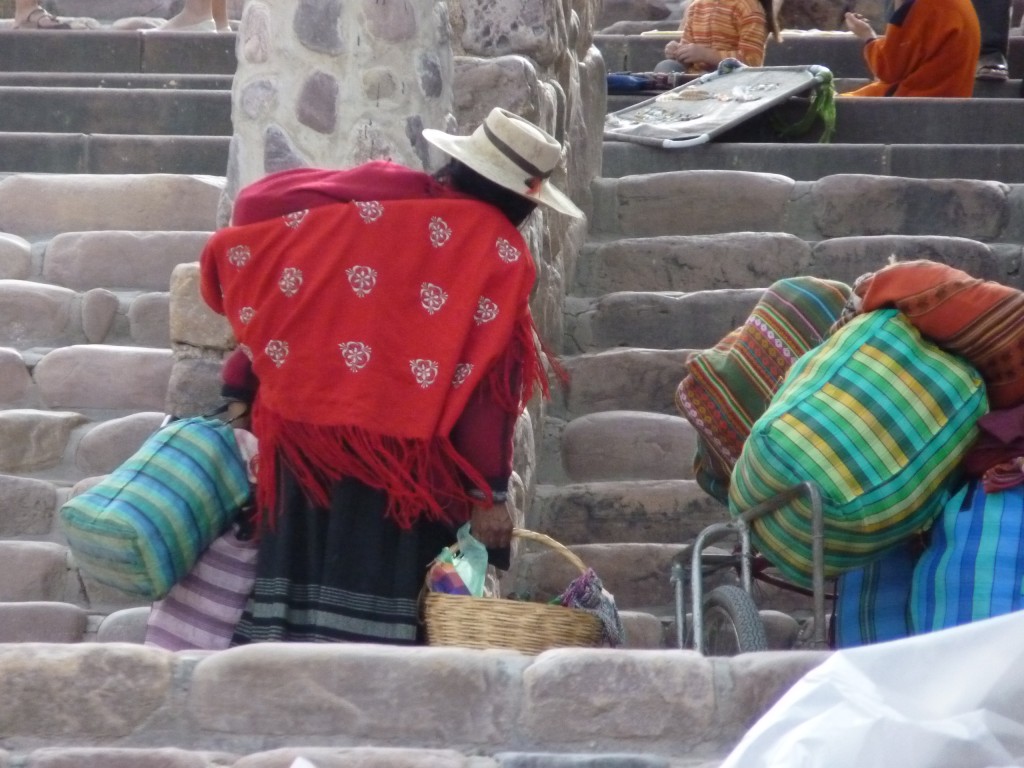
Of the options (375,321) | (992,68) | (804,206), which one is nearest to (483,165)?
(375,321)

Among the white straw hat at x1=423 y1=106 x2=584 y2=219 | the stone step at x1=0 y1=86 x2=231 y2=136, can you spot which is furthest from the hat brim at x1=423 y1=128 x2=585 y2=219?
the stone step at x1=0 y1=86 x2=231 y2=136

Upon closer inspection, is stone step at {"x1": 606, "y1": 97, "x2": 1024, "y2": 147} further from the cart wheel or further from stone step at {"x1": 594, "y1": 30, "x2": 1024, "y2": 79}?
the cart wheel

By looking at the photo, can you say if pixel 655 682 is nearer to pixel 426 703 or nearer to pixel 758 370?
pixel 426 703

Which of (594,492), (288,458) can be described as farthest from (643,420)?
(288,458)

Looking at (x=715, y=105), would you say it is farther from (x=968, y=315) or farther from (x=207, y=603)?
(x=207, y=603)

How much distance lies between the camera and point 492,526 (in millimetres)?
3018

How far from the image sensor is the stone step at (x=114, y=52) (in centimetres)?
736

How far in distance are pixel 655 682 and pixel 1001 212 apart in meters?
3.56

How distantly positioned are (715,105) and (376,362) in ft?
12.3

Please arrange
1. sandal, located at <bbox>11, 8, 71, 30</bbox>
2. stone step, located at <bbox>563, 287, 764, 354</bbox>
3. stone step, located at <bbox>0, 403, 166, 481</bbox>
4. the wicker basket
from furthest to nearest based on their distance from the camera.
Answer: sandal, located at <bbox>11, 8, 71, 30</bbox>
stone step, located at <bbox>563, 287, 764, 354</bbox>
stone step, located at <bbox>0, 403, 166, 481</bbox>
the wicker basket

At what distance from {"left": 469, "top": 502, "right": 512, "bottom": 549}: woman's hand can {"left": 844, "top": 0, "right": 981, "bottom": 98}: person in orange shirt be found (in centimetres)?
467

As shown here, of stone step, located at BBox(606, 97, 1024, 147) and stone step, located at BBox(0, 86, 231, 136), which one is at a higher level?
stone step, located at BBox(0, 86, 231, 136)

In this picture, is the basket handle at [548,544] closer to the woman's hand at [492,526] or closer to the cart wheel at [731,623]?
the woman's hand at [492,526]

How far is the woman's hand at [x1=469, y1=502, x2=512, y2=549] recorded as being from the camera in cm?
302
